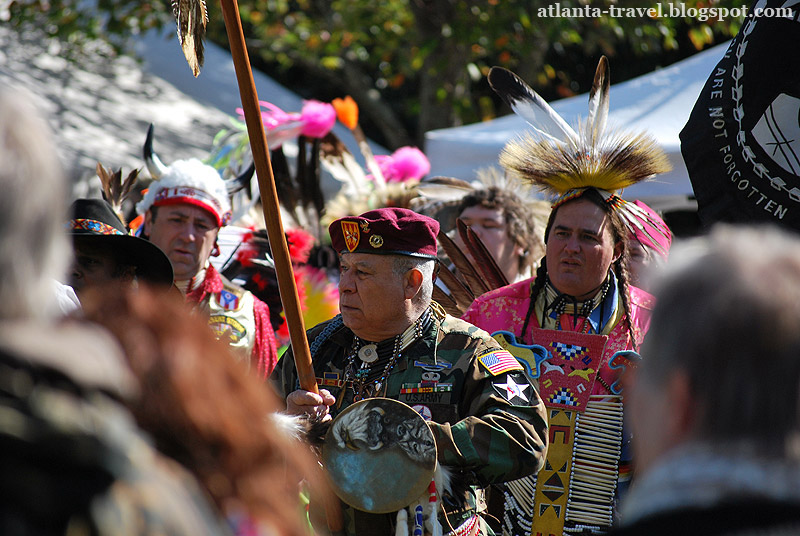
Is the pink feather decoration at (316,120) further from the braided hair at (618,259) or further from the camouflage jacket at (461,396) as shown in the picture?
the camouflage jacket at (461,396)

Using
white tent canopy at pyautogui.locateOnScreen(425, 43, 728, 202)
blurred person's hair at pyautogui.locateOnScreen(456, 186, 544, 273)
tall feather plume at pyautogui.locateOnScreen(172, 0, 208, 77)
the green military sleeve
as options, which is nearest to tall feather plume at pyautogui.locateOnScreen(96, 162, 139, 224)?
blurred person's hair at pyautogui.locateOnScreen(456, 186, 544, 273)

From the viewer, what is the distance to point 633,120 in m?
5.87

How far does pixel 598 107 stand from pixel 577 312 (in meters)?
0.91

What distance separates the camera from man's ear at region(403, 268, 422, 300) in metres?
2.73

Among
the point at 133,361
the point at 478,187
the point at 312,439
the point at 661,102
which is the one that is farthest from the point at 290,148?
the point at 133,361

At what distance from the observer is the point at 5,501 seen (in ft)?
3.19

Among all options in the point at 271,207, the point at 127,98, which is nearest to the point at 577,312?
the point at 271,207

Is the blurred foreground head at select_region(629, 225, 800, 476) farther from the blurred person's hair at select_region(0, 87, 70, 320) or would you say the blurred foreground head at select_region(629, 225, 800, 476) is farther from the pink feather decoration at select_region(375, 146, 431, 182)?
the pink feather decoration at select_region(375, 146, 431, 182)

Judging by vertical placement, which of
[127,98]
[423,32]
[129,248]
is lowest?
[129,248]

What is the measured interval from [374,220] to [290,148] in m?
4.45

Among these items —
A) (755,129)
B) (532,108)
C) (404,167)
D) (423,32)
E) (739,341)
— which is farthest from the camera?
(423,32)

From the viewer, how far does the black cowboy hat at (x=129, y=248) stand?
311 centimetres

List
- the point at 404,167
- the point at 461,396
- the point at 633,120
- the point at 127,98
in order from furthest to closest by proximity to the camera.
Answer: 1. the point at 127,98
2. the point at 404,167
3. the point at 633,120
4. the point at 461,396

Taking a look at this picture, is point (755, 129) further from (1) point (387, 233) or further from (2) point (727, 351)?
(2) point (727, 351)
